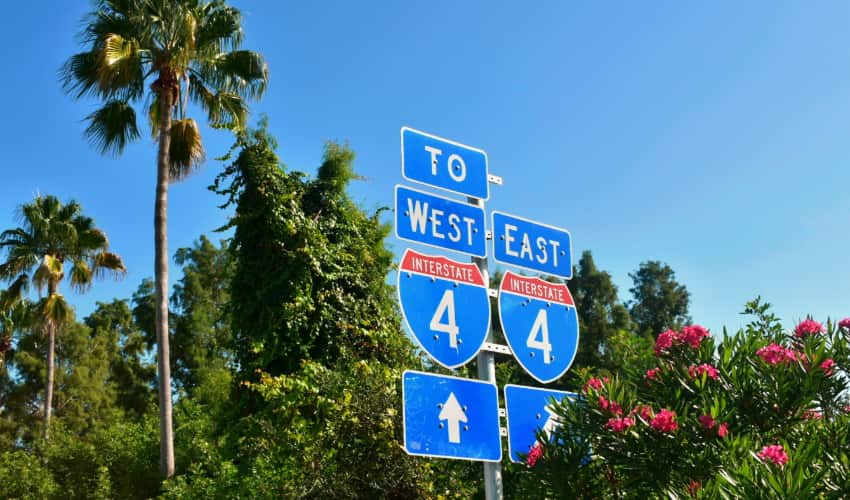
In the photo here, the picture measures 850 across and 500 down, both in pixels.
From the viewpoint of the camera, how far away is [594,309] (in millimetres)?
31312

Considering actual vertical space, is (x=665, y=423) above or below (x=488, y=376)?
below

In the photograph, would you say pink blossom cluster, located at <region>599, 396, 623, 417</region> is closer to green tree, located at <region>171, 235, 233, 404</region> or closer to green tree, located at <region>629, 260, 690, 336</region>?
green tree, located at <region>171, 235, 233, 404</region>

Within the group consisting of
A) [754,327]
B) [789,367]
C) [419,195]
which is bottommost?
[789,367]

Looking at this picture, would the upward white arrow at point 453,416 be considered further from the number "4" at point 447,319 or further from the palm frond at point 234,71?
the palm frond at point 234,71

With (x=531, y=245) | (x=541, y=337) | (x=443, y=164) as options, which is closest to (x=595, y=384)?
(x=541, y=337)

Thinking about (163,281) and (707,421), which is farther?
(163,281)

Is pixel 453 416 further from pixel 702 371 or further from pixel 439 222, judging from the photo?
pixel 702 371

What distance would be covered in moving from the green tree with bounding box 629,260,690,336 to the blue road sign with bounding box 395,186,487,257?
31.6 m

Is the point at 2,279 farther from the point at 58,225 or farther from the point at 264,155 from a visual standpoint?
the point at 264,155

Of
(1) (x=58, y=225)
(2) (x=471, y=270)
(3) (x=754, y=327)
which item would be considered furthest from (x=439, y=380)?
(1) (x=58, y=225)

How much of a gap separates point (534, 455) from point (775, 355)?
5.42ft

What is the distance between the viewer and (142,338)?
3581 cm

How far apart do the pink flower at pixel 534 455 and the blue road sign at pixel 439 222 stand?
1.37 m

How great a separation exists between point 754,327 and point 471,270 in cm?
264
